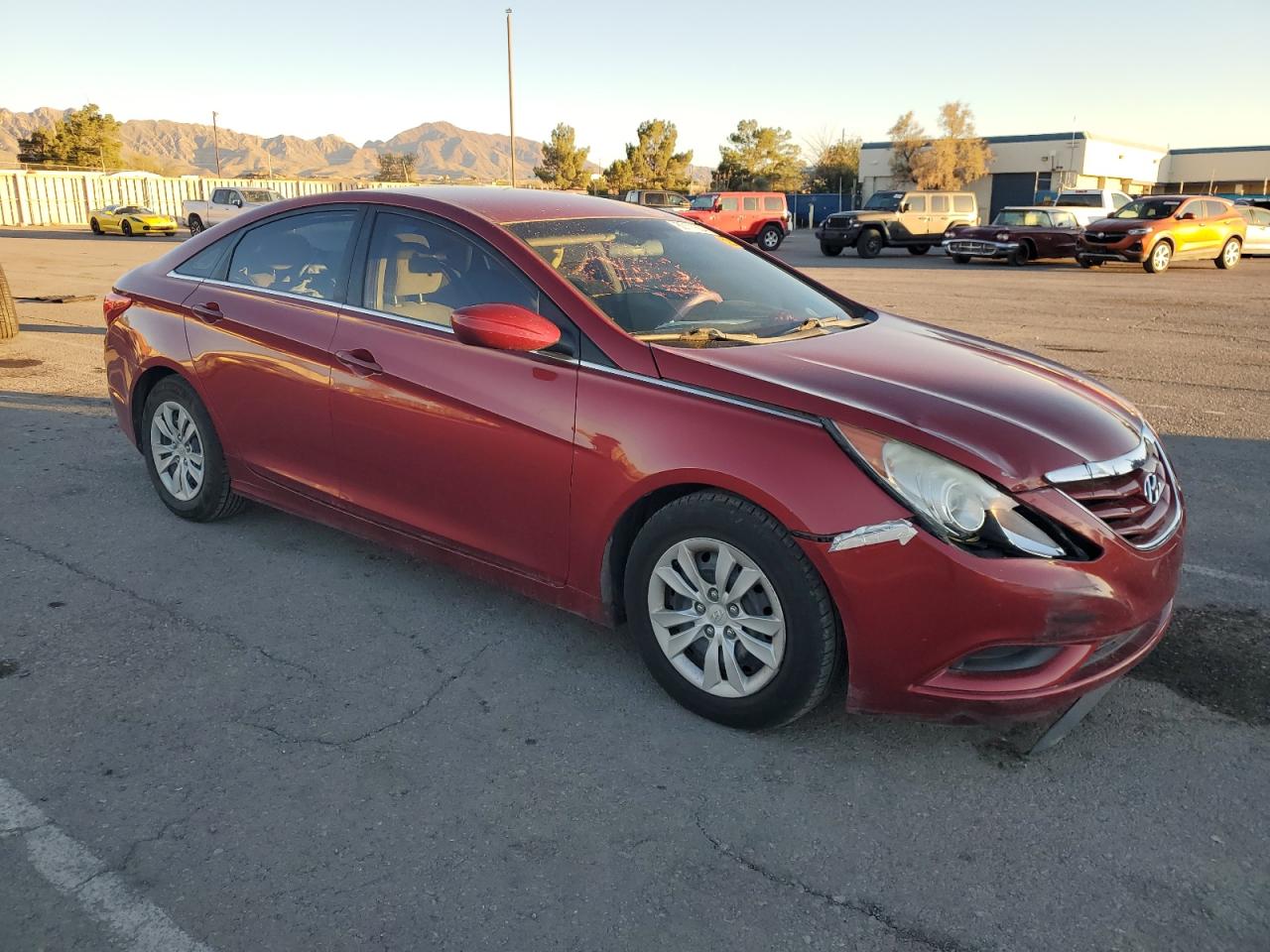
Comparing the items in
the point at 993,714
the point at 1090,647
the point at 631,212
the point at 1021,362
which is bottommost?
the point at 993,714

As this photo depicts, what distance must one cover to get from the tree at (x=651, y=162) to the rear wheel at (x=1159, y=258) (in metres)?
57.0

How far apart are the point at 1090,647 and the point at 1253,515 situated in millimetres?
3023

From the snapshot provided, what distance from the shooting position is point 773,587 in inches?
111

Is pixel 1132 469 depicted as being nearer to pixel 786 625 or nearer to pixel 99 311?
pixel 786 625

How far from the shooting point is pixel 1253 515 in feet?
16.3

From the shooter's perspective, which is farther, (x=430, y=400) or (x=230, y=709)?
(x=430, y=400)

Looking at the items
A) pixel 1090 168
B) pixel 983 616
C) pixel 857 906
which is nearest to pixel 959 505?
pixel 983 616

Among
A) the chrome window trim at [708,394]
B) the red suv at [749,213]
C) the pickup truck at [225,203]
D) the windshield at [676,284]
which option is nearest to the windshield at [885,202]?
the red suv at [749,213]

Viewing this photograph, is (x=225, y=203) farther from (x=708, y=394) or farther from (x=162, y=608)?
(x=708, y=394)

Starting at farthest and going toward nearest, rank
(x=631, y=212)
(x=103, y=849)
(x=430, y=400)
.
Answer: (x=631, y=212) → (x=430, y=400) → (x=103, y=849)

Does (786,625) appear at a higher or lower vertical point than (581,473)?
lower

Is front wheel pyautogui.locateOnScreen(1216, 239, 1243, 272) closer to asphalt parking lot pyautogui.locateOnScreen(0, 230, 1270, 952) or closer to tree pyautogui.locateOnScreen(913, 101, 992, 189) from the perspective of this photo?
asphalt parking lot pyautogui.locateOnScreen(0, 230, 1270, 952)

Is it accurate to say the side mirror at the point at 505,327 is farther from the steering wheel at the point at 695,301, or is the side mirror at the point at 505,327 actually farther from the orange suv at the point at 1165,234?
the orange suv at the point at 1165,234

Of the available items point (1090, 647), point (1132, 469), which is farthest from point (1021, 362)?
point (1090, 647)
